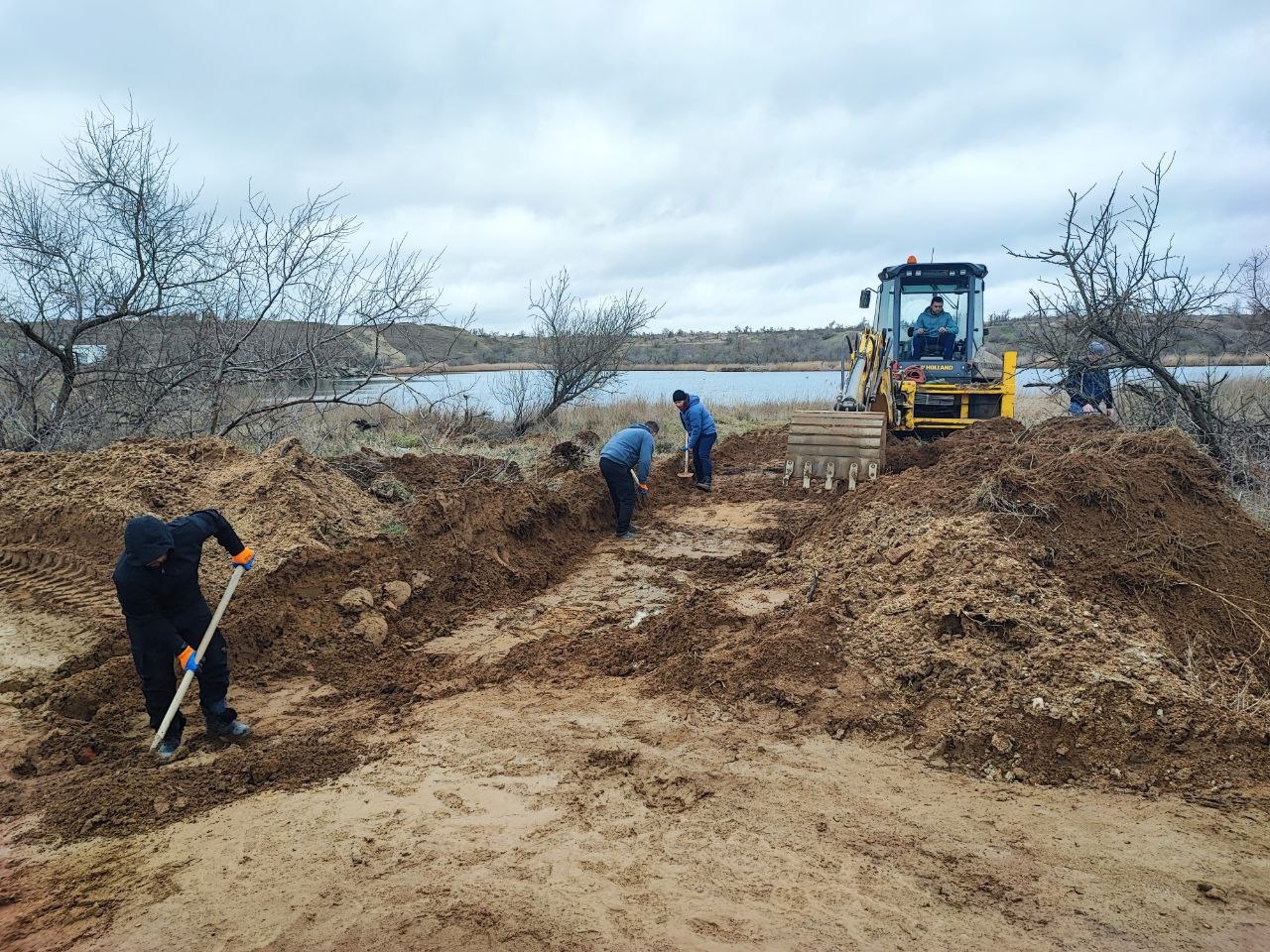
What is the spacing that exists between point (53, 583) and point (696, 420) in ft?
26.7

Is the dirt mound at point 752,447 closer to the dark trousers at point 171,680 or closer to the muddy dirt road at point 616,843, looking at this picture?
the muddy dirt road at point 616,843

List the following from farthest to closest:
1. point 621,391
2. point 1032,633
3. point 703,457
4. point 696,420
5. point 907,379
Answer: point 621,391
point 907,379
point 703,457
point 696,420
point 1032,633

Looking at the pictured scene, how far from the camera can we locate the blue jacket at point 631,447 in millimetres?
9664

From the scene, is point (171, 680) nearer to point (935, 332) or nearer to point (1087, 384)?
point (1087, 384)

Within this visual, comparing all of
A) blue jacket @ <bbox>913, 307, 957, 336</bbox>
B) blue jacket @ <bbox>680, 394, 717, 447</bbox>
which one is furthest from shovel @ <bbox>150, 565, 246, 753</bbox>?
blue jacket @ <bbox>913, 307, 957, 336</bbox>

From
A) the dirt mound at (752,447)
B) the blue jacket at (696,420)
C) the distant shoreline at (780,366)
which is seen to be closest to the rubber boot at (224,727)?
the distant shoreline at (780,366)

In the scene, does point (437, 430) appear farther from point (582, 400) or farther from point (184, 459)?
point (184, 459)

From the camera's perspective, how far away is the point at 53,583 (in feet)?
20.2

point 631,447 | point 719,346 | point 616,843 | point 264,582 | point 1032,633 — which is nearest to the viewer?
point 616,843

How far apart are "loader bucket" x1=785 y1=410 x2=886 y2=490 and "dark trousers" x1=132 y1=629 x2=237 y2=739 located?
7904 millimetres

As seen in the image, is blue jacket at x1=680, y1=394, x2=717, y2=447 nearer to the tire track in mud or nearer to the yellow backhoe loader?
the yellow backhoe loader

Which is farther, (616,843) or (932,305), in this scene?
(932,305)

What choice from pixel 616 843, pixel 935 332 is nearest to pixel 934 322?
pixel 935 332

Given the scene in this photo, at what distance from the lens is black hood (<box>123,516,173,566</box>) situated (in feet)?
14.3
